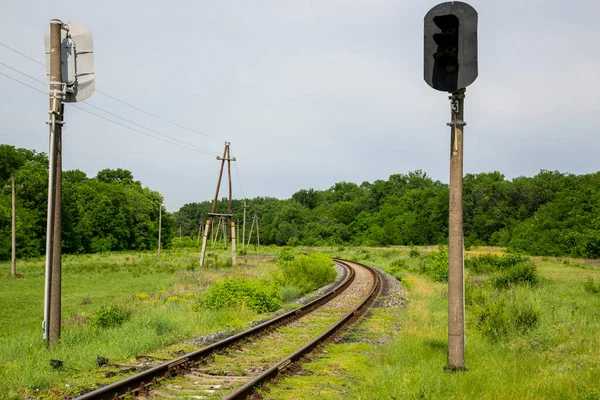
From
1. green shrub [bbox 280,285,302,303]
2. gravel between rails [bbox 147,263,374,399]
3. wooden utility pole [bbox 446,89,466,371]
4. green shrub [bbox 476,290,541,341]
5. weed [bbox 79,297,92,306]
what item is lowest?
weed [bbox 79,297,92,306]

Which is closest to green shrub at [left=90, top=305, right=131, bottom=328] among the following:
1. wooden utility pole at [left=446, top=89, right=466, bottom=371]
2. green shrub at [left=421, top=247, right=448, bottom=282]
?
wooden utility pole at [left=446, top=89, right=466, bottom=371]

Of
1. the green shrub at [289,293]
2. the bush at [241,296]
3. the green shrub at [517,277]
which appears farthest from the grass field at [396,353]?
the green shrub at [517,277]

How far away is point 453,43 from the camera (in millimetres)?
6492

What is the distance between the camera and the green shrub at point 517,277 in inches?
877

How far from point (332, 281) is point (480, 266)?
31.2ft

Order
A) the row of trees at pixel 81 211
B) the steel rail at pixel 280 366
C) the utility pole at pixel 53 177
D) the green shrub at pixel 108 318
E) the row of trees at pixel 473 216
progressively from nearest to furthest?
the steel rail at pixel 280 366 < the utility pole at pixel 53 177 < the green shrub at pixel 108 318 < the row of trees at pixel 81 211 < the row of trees at pixel 473 216

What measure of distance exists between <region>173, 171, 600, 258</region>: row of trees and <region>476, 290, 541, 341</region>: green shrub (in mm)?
51263

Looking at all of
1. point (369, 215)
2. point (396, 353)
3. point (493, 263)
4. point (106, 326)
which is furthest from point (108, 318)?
point (369, 215)

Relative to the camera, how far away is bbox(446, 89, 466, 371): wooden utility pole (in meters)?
6.72

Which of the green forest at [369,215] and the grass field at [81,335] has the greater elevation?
the green forest at [369,215]

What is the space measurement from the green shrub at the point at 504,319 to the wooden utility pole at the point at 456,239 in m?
3.77

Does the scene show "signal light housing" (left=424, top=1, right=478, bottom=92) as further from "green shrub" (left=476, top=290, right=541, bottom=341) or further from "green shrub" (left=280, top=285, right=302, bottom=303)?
"green shrub" (left=280, top=285, right=302, bottom=303)

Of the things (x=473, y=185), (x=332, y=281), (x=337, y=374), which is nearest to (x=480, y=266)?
(x=332, y=281)

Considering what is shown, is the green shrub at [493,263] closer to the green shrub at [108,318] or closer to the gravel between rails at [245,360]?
the gravel between rails at [245,360]
